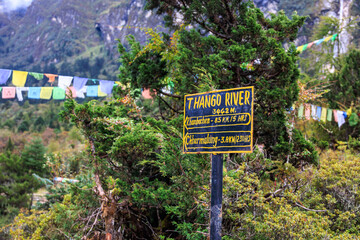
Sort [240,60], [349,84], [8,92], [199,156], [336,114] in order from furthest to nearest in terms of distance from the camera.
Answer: [8,92] → [349,84] → [336,114] → [240,60] → [199,156]

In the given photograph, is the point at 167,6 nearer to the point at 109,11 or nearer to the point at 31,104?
the point at 31,104

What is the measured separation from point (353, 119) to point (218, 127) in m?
9.61

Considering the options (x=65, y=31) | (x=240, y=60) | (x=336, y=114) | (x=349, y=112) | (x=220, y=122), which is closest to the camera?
(x=220, y=122)

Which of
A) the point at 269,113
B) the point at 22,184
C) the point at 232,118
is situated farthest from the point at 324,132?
the point at 22,184

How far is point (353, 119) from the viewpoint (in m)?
11.3

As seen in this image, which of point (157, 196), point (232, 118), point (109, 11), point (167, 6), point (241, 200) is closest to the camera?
point (232, 118)

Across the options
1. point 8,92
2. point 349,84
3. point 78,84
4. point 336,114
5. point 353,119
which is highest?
point 349,84

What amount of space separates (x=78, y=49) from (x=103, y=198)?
124m

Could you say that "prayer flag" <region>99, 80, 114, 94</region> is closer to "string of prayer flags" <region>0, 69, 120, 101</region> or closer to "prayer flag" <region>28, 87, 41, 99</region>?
"string of prayer flags" <region>0, 69, 120, 101</region>

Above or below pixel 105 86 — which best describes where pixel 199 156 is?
below

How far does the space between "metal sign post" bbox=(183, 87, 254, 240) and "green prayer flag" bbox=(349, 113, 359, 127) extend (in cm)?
938

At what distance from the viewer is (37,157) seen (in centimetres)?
1441

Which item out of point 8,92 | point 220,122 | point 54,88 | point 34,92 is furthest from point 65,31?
point 220,122

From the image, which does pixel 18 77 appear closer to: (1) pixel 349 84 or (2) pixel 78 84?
(2) pixel 78 84
